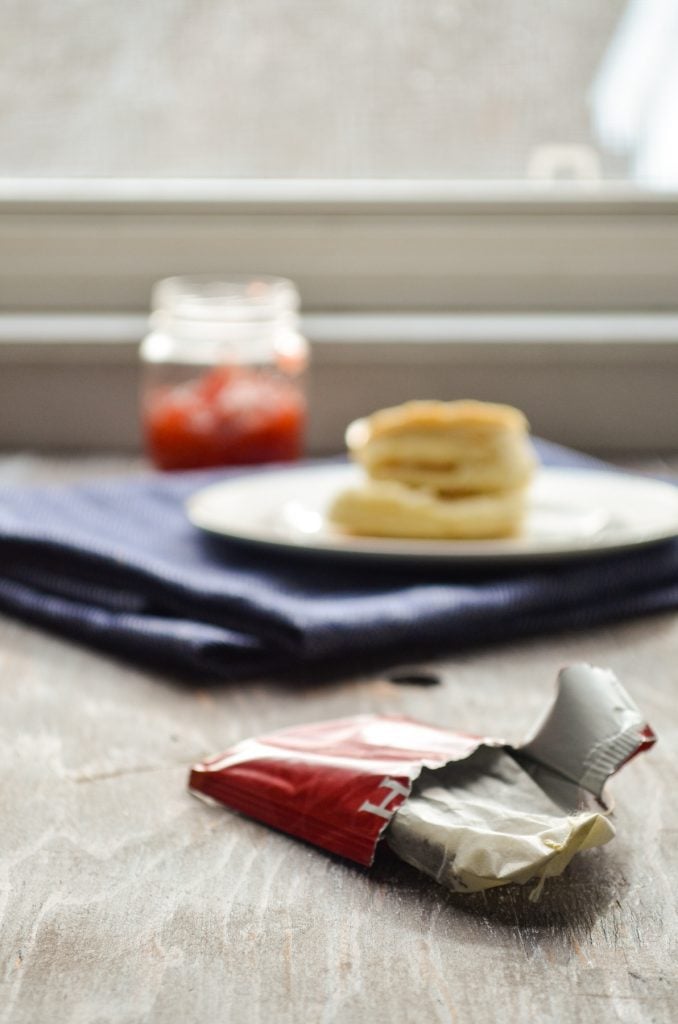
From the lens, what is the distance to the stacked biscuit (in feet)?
2.69

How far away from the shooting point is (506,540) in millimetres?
834

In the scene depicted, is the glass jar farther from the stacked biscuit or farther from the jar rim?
the stacked biscuit

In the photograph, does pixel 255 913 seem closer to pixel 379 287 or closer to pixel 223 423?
pixel 223 423

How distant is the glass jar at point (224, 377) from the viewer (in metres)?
1.15

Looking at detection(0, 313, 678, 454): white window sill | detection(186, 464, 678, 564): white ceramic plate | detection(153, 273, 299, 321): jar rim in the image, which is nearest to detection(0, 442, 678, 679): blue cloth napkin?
detection(186, 464, 678, 564): white ceramic plate

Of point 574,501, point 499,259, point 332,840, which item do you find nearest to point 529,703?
point 332,840

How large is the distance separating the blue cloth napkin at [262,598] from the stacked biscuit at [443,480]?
0.03 m

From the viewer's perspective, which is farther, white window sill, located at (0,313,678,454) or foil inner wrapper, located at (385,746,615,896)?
white window sill, located at (0,313,678,454)

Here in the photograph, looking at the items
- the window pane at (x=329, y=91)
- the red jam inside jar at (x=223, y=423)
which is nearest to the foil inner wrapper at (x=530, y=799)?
the red jam inside jar at (x=223, y=423)

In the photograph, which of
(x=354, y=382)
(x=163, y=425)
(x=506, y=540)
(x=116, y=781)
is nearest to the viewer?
(x=116, y=781)

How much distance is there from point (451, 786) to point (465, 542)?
1.17 ft

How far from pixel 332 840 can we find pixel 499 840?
0.21 ft

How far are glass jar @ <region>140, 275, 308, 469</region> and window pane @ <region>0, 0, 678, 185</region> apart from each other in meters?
0.34

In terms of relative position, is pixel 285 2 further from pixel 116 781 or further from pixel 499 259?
pixel 116 781
